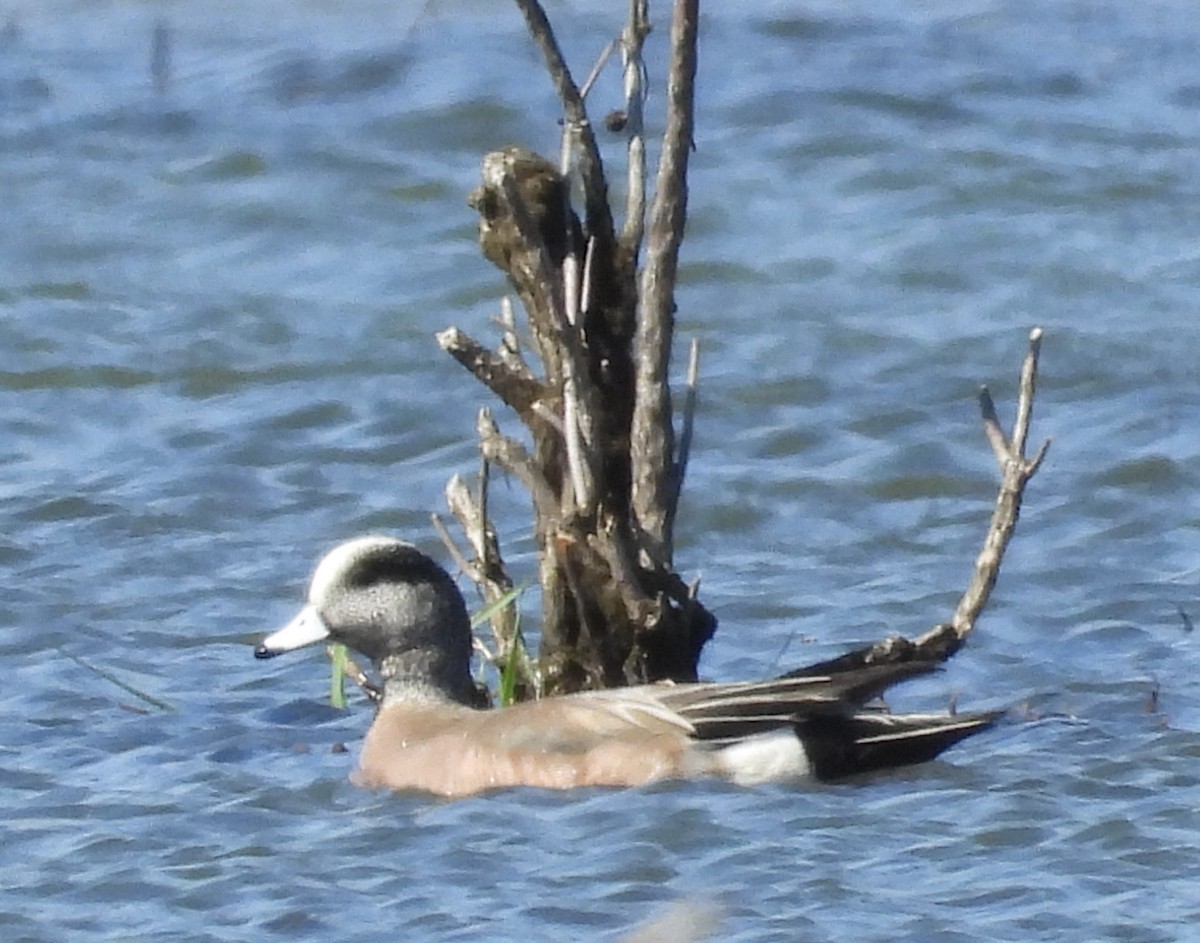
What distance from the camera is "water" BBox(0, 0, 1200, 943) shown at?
6.59 m

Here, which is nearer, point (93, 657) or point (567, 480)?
point (567, 480)

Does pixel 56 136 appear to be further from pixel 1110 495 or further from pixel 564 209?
pixel 564 209

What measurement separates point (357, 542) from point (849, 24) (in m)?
9.51

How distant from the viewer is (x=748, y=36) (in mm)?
16594

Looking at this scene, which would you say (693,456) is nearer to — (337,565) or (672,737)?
(337,565)

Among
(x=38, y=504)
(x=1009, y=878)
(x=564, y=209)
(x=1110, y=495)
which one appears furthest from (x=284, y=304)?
(x=1009, y=878)

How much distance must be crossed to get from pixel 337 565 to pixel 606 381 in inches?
36.2

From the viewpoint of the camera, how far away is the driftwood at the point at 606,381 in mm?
7008

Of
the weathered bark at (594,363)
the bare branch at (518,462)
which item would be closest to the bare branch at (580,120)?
the weathered bark at (594,363)

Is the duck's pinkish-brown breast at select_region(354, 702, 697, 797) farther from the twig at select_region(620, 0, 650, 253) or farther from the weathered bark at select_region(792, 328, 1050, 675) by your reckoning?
the twig at select_region(620, 0, 650, 253)

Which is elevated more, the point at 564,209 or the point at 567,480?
the point at 564,209

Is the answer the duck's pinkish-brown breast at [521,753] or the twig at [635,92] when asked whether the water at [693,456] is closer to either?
the duck's pinkish-brown breast at [521,753]

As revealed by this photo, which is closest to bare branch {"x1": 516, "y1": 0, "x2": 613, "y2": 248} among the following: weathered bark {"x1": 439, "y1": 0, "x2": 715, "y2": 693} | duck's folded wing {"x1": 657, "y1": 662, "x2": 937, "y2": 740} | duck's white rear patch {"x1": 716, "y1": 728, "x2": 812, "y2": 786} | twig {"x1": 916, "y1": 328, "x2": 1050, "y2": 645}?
weathered bark {"x1": 439, "y1": 0, "x2": 715, "y2": 693}

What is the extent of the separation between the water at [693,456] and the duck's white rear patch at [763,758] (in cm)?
10
